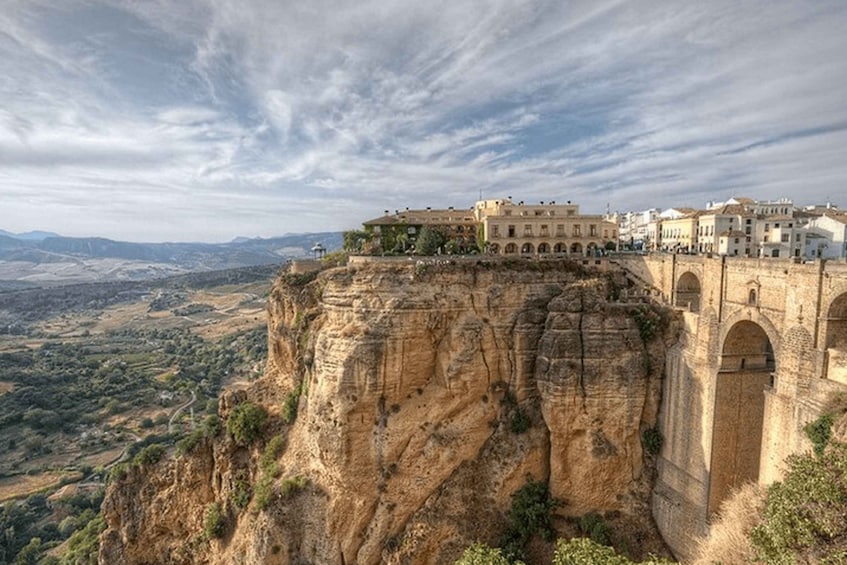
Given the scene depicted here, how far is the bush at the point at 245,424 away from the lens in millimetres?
36969

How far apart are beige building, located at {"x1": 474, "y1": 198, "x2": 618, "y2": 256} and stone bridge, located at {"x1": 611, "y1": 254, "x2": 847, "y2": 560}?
11293mm

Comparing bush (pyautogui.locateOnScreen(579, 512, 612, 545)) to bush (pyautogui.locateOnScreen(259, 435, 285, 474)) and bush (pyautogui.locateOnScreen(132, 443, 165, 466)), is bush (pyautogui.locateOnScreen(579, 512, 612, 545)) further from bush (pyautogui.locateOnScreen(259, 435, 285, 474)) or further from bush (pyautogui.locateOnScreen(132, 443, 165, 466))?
Answer: bush (pyautogui.locateOnScreen(132, 443, 165, 466))

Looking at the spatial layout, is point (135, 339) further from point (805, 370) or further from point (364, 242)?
point (805, 370)

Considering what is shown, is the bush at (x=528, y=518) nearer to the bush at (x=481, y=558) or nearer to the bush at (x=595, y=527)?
the bush at (x=595, y=527)

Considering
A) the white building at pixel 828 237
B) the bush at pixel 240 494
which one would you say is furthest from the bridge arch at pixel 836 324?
the bush at pixel 240 494

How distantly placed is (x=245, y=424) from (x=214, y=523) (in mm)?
6958

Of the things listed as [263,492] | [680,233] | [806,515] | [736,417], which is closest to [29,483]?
[263,492]

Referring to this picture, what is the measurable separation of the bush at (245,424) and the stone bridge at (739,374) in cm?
2860

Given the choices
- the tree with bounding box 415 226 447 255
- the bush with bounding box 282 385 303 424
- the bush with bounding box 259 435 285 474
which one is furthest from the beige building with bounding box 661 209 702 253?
the bush with bounding box 259 435 285 474

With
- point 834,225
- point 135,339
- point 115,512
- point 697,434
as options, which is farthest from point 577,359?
point 135,339

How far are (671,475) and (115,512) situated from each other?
40656 millimetres

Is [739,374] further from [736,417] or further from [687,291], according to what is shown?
[687,291]

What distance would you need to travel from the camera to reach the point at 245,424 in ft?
121

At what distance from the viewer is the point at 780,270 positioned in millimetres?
24328
